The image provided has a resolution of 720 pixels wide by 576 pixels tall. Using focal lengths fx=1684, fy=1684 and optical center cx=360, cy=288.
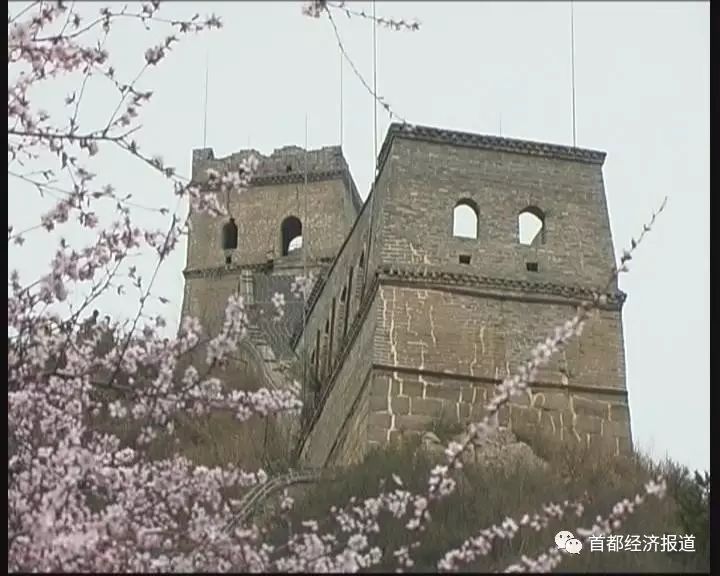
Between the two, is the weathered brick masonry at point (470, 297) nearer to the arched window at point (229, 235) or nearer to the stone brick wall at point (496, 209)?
the stone brick wall at point (496, 209)

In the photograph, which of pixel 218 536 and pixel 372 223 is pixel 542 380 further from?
pixel 218 536

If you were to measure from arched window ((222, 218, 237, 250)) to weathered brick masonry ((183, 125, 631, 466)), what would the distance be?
785 inches

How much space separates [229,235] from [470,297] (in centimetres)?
2316

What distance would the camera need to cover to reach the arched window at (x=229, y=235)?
4378 centimetres

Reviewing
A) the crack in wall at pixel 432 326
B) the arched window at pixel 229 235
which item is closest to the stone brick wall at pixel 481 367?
the crack in wall at pixel 432 326

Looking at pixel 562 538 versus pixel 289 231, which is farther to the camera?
pixel 289 231

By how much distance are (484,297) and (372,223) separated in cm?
202

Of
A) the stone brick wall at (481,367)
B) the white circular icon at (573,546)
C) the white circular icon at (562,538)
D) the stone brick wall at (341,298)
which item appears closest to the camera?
the white circular icon at (573,546)

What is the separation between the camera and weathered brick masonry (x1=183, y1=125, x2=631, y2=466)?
20656 mm

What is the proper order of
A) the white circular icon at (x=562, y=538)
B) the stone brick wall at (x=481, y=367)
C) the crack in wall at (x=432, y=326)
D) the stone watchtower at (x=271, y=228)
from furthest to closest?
the stone watchtower at (x=271, y=228) → the crack in wall at (x=432, y=326) → the stone brick wall at (x=481, y=367) → the white circular icon at (x=562, y=538)

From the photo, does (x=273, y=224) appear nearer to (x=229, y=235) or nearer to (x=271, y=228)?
(x=271, y=228)

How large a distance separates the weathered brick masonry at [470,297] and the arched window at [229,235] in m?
19.9

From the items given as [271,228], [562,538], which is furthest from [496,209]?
[271,228]

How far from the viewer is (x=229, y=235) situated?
144 feet
